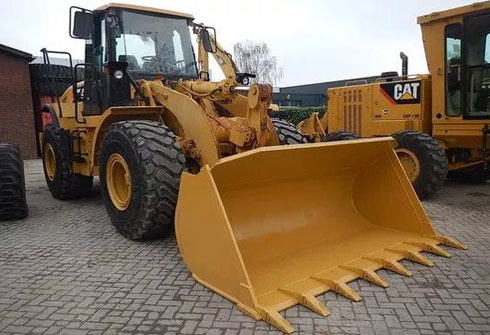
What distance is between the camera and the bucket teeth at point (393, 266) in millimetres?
3768

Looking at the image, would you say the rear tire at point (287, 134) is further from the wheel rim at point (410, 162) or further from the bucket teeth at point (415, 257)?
the wheel rim at point (410, 162)

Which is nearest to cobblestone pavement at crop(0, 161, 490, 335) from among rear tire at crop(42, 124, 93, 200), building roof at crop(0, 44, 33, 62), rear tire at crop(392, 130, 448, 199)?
rear tire at crop(392, 130, 448, 199)

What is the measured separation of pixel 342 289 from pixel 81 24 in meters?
4.45

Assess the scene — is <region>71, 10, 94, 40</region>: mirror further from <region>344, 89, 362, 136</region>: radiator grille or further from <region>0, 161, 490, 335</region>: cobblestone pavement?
<region>344, 89, 362, 136</region>: radiator grille

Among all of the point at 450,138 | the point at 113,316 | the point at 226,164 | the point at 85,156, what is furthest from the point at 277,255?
the point at 450,138

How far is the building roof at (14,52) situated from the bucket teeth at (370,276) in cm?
1391

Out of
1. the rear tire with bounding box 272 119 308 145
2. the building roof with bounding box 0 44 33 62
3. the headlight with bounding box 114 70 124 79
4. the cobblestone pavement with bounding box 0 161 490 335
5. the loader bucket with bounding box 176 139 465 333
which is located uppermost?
Answer: the building roof with bounding box 0 44 33 62

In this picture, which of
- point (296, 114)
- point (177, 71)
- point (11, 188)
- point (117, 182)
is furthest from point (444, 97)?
point (296, 114)

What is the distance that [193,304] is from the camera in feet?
11.0

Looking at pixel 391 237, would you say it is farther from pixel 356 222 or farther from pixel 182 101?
pixel 182 101

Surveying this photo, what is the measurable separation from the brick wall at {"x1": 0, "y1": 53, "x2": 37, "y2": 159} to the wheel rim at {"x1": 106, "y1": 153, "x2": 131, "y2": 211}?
35.6 feet

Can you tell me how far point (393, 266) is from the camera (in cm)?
383

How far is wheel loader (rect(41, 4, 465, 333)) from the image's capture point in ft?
11.4

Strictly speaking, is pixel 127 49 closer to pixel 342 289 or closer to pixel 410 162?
pixel 342 289
